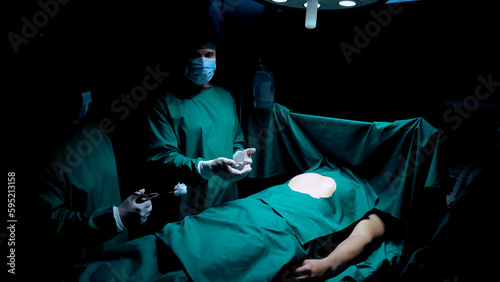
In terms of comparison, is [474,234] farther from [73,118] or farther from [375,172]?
[73,118]

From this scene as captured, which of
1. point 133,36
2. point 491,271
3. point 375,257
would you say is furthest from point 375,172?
point 133,36

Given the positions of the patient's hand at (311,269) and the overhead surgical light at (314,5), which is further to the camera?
the patient's hand at (311,269)

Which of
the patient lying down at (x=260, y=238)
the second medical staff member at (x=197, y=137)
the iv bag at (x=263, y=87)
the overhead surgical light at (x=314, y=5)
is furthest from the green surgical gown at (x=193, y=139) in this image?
the overhead surgical light at (x=314, y=5)

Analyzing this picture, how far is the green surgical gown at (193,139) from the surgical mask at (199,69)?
0.63 feet

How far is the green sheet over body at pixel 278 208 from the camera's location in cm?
163

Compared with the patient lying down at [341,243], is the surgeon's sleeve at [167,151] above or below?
above

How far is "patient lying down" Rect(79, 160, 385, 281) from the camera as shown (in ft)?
5.24

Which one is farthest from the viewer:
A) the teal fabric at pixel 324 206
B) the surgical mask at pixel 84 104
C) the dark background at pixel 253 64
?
the teal fabric at pixel 324 206

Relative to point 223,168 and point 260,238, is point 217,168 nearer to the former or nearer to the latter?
point 223,168

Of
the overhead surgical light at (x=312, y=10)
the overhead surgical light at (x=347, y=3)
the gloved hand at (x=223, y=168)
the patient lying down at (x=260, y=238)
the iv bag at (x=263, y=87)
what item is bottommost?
the patient lying down at (x=260, y=238)

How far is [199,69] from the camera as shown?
2395 millimetres

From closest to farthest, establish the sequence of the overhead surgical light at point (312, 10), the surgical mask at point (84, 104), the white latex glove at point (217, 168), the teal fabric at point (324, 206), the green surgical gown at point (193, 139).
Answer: the overhead surgical light at point (312, 10) → the surgical mask at point (84, 104) → the teal fabric at point (324, 206) → the white latex glove at point (217, 168) → the green surgical gown at point (193, 139)

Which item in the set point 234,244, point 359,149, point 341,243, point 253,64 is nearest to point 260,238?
point 234,244

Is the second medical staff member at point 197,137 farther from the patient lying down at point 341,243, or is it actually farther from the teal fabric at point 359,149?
the patient lying down at point 341,243
